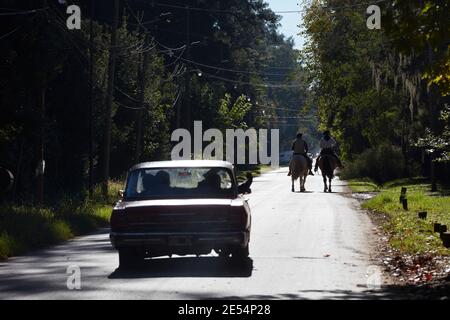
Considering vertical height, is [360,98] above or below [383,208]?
above

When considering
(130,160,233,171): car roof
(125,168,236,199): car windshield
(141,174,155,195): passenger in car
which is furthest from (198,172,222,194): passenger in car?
(141,174,155,195): passenger in car

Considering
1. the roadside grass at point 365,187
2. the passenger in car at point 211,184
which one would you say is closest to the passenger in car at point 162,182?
the passenger in car at point 211,184

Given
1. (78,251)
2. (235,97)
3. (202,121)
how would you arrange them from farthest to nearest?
(235,97) → (202,121) → (78,251)

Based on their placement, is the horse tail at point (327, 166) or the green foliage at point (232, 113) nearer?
the horse tail at point (327, 166)

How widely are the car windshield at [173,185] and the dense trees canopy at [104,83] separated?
16.6 m

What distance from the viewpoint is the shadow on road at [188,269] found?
584 inches

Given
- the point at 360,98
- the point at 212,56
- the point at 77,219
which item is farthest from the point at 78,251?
the point at 212,56

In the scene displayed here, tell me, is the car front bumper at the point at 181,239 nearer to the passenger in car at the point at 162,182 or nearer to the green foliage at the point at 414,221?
the passenger in car at the point at 162,182

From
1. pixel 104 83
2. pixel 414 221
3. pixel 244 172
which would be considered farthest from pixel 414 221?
pixel 244 172

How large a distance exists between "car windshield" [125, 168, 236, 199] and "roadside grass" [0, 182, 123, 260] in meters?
3.18

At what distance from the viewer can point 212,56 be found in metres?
85.3

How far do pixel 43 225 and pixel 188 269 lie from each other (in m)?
7.54
